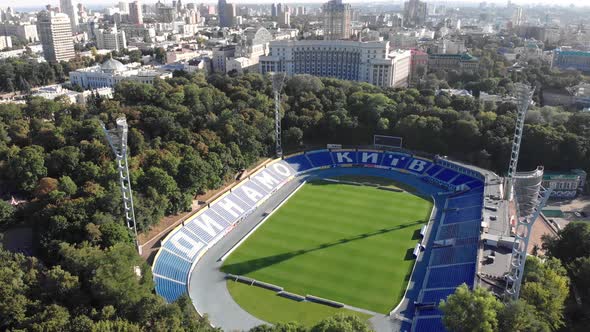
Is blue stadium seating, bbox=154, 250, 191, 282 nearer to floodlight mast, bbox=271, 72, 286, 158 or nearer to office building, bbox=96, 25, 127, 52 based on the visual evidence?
floodlight mast, bbox=271, 72, 286, 158

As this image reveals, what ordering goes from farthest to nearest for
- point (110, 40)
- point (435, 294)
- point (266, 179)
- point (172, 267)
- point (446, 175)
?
point (110, 40) → point (446, 175) → point (266, 179) → point (172, 267) → point (435, 294)

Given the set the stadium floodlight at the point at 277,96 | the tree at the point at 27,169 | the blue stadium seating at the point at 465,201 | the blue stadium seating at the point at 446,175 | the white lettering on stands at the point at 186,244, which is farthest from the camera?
the stadium floodlight at the point at 277,96

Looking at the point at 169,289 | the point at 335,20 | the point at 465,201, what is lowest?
the point at 169,289

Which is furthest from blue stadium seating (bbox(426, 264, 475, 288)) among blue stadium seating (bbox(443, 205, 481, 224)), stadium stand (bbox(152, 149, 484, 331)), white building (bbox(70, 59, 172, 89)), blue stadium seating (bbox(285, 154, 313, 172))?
white building (bbox(70, 59, 172, 89))

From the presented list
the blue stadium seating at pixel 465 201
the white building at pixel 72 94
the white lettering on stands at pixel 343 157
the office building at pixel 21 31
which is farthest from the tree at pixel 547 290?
the office building at pixel 21 31

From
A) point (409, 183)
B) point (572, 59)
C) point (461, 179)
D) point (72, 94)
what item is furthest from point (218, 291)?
point (572, 59)

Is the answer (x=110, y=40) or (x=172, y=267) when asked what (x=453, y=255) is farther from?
(x=110, y=40)

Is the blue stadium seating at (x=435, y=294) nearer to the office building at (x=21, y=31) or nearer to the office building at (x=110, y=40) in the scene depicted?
the office building at (x=110, y=40)
